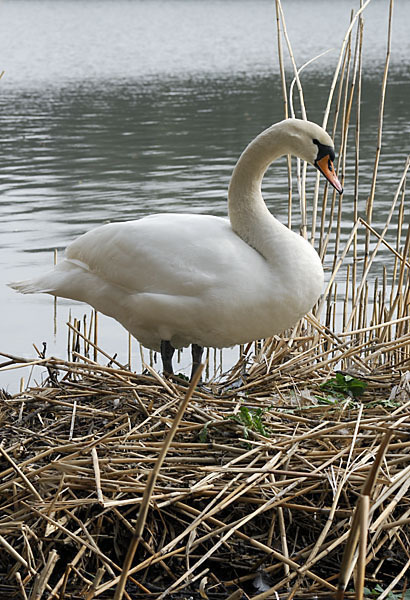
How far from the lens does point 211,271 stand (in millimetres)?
3861

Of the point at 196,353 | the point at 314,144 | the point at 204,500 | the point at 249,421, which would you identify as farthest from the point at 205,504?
the point at 314,144

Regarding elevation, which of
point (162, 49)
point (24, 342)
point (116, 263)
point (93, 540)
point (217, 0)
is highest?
point (217, 0)

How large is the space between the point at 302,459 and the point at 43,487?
87cm

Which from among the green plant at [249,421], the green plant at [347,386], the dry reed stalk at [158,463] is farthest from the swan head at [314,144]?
the dry reed stalk at [158,463]

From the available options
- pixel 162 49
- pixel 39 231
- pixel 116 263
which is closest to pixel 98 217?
pixel 39 231

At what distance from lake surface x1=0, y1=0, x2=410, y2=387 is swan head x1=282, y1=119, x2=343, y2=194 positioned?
2.86 m

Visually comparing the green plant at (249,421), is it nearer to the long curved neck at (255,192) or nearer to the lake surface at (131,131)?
the long curved neck at (255,192)

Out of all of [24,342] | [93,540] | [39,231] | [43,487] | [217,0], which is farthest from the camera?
[217,0]

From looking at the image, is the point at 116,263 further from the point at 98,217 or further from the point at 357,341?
the point at 98,217

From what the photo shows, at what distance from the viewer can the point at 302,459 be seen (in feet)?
10.2

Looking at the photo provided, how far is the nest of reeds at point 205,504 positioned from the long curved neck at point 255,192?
98 cm

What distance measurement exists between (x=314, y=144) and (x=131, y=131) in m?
15.1

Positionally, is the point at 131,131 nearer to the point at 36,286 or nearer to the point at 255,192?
the point at 36,286

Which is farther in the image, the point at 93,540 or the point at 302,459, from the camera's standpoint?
the point at 302,459
